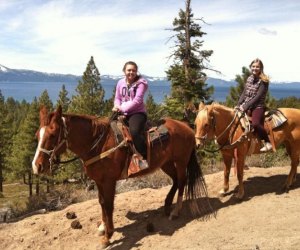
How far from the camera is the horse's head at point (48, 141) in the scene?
19.7ft

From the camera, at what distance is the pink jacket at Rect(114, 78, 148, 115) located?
6.86 metres

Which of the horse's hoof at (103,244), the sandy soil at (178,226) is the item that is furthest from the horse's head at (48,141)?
the sandy soil at (178,226)

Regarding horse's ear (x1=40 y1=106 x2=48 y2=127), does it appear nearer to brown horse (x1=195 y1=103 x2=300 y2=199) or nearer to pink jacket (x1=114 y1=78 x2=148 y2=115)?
pink jacket (x1=114 y1=78 x2=148 y2=115)

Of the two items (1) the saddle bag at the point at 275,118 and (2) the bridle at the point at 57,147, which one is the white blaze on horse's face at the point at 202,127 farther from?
(2) the bridle at the point at 57,147

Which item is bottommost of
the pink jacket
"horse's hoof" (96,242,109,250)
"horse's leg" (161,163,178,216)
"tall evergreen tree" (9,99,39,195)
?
"tall evergreen tree" (9,99,39,195)

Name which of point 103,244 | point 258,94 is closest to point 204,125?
point 258,94

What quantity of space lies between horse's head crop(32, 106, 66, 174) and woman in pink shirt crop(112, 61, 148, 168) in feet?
4.40

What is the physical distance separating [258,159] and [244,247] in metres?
8.17

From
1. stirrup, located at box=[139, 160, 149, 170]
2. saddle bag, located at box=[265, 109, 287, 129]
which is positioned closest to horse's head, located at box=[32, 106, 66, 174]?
stirrup, located at box=[139, 160, 149, 170]

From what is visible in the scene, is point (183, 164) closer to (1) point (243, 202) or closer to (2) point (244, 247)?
(1) point (243, 202)

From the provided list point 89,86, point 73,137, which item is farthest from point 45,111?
point 89,86

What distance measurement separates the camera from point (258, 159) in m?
13.3

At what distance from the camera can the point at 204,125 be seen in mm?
7711

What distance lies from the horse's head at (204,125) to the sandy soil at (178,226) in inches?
62.2
